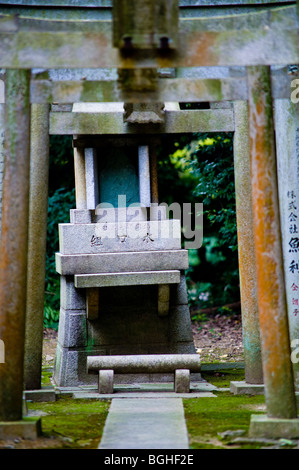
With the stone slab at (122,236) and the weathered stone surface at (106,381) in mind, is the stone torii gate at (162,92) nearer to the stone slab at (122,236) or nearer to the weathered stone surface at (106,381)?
the weathered stone surface at (106,381)

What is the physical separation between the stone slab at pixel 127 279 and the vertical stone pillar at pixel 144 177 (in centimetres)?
103

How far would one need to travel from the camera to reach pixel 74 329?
7.70m

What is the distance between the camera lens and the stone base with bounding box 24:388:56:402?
6.75 meters

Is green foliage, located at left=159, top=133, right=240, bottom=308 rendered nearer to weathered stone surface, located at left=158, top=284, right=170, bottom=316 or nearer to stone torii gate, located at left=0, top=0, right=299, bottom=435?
weathered stone surface, located at left=158, top=284, right=170, bottom=316

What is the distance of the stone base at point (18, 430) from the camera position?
185 inches

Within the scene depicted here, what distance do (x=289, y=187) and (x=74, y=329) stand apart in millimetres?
2919

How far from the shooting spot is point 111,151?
26.8 ft

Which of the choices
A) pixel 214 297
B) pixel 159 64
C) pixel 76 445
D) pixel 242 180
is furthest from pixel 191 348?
pixel 214 297

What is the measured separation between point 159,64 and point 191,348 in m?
3.99

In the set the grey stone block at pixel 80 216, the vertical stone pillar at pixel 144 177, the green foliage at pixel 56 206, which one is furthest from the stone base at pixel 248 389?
the green foliage at pixel 56 206

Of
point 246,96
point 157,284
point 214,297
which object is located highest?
point 246,96

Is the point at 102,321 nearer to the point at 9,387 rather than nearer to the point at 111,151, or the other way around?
the point at 111,151

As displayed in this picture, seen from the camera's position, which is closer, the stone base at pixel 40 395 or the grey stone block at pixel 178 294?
the stone base at pixel 40 395

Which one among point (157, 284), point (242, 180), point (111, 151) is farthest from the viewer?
point (111, 151)
